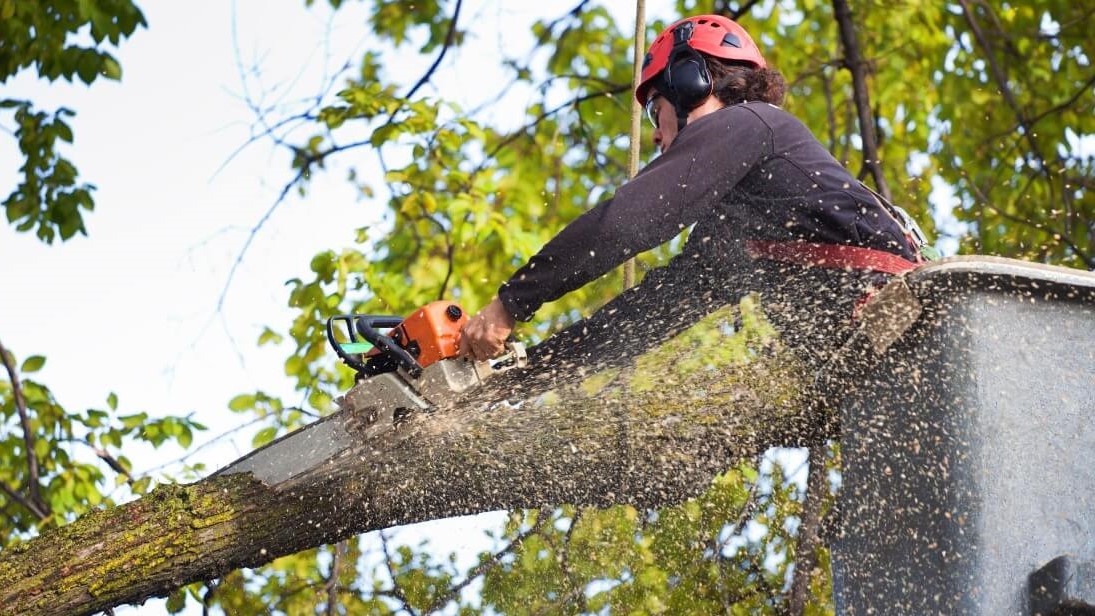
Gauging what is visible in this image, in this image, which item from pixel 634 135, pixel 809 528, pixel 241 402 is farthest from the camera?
pixel 241 402

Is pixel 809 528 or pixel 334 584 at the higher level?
pixel 334 584

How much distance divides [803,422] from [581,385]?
2.00 feet

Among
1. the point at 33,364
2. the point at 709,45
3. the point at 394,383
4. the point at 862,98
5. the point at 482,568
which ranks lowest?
the point at 482,568

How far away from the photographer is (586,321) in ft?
10.8

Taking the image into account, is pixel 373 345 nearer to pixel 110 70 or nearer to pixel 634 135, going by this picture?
pixel 634 135

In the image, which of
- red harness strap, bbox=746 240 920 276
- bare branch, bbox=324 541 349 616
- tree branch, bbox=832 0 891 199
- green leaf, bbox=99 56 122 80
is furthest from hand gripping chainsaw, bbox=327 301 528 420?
green leaf, bbox=99 56 122 80

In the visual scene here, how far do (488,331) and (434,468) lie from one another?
1.41ft

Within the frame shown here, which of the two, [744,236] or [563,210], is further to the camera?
[563,210]

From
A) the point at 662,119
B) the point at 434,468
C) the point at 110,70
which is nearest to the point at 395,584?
the point at 434,468

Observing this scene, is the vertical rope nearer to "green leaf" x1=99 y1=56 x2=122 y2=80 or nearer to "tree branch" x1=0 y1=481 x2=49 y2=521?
"green leaf" x1=99 y1=56 x2=122 y2=80

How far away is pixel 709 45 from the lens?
133 inches

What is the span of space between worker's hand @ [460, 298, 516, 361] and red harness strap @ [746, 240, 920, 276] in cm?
69

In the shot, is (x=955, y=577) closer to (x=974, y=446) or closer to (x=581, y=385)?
(x=974, y=446)

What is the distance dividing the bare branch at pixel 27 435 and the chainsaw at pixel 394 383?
3045 mm
